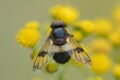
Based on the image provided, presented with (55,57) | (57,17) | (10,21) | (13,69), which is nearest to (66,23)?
(57,17)

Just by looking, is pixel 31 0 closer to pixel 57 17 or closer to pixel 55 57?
pixel 57 17

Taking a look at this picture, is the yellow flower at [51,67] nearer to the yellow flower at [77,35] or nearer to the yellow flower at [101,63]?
the yellow flower at [77,35]


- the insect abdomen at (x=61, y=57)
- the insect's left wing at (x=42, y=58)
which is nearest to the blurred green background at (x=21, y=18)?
the insect's left wing at (x=42, y=58)

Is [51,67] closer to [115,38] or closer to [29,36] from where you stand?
[29,36]

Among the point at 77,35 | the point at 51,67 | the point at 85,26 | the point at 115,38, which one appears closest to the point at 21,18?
the point at 115,38

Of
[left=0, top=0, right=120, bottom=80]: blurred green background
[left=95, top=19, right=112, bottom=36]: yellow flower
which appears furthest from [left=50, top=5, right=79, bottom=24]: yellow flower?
[left=0, top=0, right=120, bottom=80]: blurred green background

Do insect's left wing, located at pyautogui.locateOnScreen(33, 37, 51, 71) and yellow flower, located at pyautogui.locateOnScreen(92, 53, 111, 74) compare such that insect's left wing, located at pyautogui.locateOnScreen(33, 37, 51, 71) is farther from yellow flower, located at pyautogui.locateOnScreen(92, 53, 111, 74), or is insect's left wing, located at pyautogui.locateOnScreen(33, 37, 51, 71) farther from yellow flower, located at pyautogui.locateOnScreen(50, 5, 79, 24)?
yellow flower, located at pyautogui.locateOnScreen(92, 53, 111, 74)
